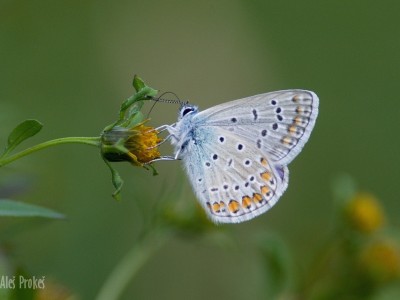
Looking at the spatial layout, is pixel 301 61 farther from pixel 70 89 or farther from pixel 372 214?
pixel 372 214

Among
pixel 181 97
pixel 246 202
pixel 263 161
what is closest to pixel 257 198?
pixel 246 202

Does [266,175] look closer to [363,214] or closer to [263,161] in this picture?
[263,161]

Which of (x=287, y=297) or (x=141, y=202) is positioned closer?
(x=141, y=202)

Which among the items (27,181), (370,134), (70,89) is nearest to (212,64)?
(370,134)

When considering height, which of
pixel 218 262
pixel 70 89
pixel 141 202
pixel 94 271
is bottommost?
pixel 218 262

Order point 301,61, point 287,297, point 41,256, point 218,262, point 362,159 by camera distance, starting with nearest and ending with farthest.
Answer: point 41,256 → point 287,297 → point 218,262 → point 362,159 → point 301,61

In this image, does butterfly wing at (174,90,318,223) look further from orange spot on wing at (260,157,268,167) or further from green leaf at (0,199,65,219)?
green leaf at (0,199,65,219)

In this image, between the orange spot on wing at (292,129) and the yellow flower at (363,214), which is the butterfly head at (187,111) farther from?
the yellow flower at (363,214)
